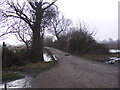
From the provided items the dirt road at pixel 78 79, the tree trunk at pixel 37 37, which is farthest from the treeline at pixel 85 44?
the dirt road at pixel 78 79

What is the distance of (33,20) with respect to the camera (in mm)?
19562

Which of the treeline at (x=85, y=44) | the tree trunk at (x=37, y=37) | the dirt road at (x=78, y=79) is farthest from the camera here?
the treeline at (x=85, y=44)

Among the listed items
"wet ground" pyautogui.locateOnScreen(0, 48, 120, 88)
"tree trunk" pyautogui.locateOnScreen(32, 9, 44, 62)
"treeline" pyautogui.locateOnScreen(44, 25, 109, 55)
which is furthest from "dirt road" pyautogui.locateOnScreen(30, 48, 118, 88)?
"treeline" pyautogui.locateOnScreen(44, 25, 109, 55)

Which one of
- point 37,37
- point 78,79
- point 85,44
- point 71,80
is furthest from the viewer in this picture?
point 85,44

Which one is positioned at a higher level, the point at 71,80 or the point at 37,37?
the point at 37,37

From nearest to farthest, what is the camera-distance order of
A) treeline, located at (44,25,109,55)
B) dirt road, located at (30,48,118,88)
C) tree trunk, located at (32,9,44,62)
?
dirt road, located at (30,48,118,88)
tree trunk, located at (32,9,44,62)
treeline, located at (44,25,109,55)

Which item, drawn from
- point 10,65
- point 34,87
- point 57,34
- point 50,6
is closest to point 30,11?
point 50,6

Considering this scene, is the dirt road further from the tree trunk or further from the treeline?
the treeline

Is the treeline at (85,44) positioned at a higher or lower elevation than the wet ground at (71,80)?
higher

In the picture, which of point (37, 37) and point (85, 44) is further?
point (85, 44)

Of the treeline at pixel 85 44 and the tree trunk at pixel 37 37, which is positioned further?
the treeline at pixel 85 44

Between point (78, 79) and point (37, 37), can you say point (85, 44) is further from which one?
point (78, 79)

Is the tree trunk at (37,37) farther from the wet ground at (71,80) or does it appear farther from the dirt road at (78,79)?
the wet ground at (71,80)

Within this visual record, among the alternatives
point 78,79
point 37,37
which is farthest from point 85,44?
point 78,79
